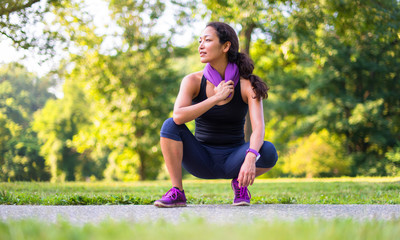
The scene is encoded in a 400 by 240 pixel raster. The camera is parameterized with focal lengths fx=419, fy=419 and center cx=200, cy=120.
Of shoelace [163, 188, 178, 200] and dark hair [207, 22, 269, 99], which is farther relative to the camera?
dark hair [207, 22, 269, 99]

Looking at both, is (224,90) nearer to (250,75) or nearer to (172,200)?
(250,75)

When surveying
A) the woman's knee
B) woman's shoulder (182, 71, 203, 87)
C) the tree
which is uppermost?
the tree

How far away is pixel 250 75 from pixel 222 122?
19.4 inches

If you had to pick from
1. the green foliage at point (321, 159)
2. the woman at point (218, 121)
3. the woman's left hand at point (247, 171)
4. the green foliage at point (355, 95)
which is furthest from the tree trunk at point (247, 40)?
the woman's left hand at point (247, 171)

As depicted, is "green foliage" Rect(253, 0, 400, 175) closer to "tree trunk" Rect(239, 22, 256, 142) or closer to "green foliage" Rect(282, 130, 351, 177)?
"green foliage" Rect(282, 130, 351, 177)

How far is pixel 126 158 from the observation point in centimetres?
2230

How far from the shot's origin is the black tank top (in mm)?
3740

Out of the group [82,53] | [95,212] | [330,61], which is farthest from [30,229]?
[330,61]

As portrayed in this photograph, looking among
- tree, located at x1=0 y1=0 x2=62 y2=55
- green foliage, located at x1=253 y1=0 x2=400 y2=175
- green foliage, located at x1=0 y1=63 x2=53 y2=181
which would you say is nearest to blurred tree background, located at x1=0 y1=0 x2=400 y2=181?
green foliage, located at x1=253 y1=0 x2=400 y2=175

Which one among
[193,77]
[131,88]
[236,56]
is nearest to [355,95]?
[131,88]

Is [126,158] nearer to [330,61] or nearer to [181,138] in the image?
[330,61]

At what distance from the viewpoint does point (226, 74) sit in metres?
3.71

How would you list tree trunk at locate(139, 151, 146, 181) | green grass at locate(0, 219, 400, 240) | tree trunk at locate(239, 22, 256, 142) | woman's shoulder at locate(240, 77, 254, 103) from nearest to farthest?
green grass at locate(0, 219, 400, 240) < woman's shoulder at locate(240, 77, 254, 103) < tree trunk at locate(239, 22, 256, 142) < tree trunk at locate(139, 151, 146, 181)

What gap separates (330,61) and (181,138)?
1878 centimetres
